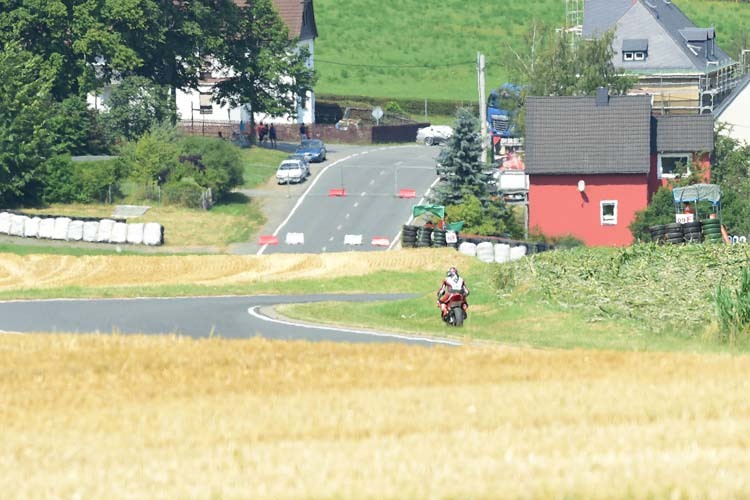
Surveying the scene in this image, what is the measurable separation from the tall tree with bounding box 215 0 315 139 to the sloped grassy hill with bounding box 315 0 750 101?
104 feet

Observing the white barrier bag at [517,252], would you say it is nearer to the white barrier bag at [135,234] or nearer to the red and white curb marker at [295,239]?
the red and white curb marker at [295,239]

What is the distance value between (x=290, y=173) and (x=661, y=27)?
3467 centimetres

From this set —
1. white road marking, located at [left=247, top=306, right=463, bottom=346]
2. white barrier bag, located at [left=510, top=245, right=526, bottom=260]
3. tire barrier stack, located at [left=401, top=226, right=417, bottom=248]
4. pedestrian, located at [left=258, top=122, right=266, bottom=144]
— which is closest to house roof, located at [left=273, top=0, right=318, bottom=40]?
pedestrian, located at [left=258, top=122, right=266, bottom=144]

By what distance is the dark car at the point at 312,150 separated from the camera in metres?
95.0

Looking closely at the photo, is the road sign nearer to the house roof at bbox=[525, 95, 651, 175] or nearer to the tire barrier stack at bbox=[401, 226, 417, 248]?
the house roof at bbox=[525, 95, 651, 175]

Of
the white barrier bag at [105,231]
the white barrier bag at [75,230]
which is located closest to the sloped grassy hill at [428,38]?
the white barrier bag at [105,231]

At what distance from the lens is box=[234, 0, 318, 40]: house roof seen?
11131 centimetres

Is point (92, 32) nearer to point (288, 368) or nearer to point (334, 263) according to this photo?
point (334, 263)

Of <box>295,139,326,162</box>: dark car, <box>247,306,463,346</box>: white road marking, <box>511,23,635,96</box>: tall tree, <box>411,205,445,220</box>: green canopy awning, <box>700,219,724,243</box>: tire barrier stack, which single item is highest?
<box>511,23,635,96</box>: tall tree

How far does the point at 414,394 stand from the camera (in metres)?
21.1

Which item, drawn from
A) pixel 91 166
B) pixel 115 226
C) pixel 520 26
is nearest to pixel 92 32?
pixel 91 166

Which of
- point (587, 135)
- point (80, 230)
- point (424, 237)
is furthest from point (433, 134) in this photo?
point (80, 230)

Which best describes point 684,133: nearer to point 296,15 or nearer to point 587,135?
point 587,135

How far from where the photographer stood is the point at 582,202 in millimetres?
76250
